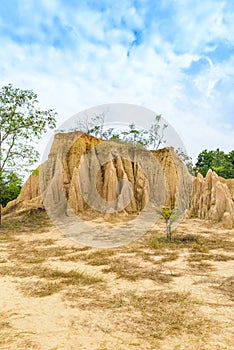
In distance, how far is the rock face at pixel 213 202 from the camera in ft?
55.1

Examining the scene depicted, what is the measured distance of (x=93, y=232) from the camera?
50.2ft

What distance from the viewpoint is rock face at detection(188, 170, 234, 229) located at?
16808 mm

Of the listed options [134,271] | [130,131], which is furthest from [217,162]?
[134,271]

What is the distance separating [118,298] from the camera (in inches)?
215

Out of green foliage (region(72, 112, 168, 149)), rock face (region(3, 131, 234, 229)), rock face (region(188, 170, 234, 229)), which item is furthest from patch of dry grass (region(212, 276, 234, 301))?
green foliage (region(72, 112, 168, 149))

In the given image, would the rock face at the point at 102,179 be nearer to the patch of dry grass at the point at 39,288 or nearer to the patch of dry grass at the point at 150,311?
the patch of dry grass at the point at 39,288

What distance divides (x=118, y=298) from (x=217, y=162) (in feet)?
119

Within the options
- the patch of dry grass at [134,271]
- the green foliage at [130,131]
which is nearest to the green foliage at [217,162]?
the green foliage at [130,131]

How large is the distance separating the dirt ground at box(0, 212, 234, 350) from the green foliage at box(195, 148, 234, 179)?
27.5 metres

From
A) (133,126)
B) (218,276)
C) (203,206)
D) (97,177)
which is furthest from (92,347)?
(133,126)

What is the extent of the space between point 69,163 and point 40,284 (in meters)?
17.3

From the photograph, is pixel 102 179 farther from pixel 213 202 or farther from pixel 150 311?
pixel 150 311

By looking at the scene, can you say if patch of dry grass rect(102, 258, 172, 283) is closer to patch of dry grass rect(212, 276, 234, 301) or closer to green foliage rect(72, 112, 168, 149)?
patch of dry grass rect(212, 276, 234, 301)

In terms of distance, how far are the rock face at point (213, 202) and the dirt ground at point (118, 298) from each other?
646 cm
